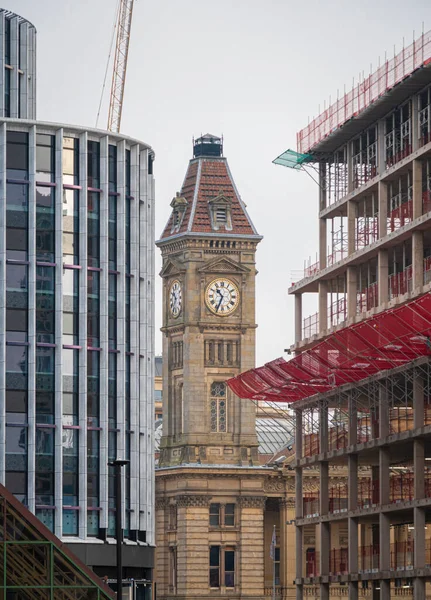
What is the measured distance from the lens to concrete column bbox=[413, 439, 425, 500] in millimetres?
105438

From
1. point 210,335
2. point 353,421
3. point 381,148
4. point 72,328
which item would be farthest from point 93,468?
point 210,335

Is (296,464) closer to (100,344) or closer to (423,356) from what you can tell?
(100,344)

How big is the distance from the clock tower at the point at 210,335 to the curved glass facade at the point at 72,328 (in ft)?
221

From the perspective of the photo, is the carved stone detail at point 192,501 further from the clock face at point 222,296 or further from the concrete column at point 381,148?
the concrete column at point 381,148

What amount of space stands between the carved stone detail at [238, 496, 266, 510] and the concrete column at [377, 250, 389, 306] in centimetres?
7922

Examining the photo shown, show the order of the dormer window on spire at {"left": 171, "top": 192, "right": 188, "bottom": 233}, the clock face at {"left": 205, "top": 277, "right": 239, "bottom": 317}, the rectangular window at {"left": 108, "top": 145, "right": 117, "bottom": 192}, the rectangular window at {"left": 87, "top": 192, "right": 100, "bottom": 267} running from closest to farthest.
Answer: the rectangular window at {"left": 87, "top": 192, "right": 100, "bottom": 267} < the rectangular window at {"left": 108, "top": 145, "right": 117, "bottom": 192} < the clock face at {"left": 205, "top": 277, "right": 239, "bottom": 317} < the dormer window on spire at {"left": 171, "top": 192, "right": 188, "bottom": 233}

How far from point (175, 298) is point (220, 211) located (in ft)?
32.9

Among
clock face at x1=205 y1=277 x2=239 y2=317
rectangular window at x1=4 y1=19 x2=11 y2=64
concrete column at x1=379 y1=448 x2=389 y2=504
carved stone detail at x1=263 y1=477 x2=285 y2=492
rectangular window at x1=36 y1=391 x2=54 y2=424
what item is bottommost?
concrete column at x1=379 y1=448 x2=389 y2=504

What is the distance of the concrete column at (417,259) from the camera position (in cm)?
10994

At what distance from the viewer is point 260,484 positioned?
633 feet

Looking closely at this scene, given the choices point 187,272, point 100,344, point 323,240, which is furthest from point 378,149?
point 187,272

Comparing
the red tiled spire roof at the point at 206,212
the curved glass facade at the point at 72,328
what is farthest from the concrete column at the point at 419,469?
the red tiled spire roof at the point at 206,212

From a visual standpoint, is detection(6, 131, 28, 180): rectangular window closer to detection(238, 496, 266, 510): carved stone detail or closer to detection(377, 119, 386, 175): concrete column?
detection(377, 119, 386, 175): concrete column

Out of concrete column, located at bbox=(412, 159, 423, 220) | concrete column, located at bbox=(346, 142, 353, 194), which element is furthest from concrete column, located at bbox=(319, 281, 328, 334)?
concrete column, located at bbox=(412, 159, 423, 220)
